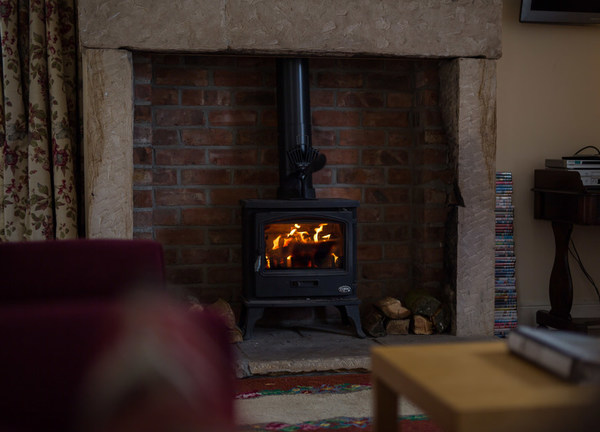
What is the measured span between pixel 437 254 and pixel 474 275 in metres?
0.22

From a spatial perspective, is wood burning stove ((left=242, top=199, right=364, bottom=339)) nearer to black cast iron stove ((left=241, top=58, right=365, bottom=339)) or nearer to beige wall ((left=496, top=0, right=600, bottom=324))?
black cast iron stove ((left=241, top=58, right=365, bottom=339))

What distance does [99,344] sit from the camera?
3.90 feet

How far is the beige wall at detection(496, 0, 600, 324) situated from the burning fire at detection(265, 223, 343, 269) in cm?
108

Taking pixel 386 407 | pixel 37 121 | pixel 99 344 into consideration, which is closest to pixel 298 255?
pixel 37 121

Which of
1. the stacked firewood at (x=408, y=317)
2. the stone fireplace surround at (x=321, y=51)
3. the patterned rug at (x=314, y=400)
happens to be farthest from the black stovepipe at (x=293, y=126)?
the patterned rug at (x=314, y=400)

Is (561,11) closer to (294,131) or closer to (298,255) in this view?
(294,131)

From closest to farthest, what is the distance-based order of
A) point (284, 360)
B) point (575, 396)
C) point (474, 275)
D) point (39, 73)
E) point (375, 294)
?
point (575, 396), point (284, 360), point (39, 73), point (474, 275), point (375, 294)

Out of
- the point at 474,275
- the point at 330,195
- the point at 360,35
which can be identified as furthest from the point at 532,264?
the point at 360,35

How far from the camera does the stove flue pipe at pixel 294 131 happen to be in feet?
11.0

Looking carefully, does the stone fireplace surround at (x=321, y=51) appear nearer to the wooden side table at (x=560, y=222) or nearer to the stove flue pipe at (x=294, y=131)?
the stove flue pipe at (x=294, y=131)

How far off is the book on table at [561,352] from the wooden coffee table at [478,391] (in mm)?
17

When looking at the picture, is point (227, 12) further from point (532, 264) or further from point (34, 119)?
point (532, 264)

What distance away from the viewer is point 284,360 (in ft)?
10.0

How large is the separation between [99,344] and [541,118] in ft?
10.5
